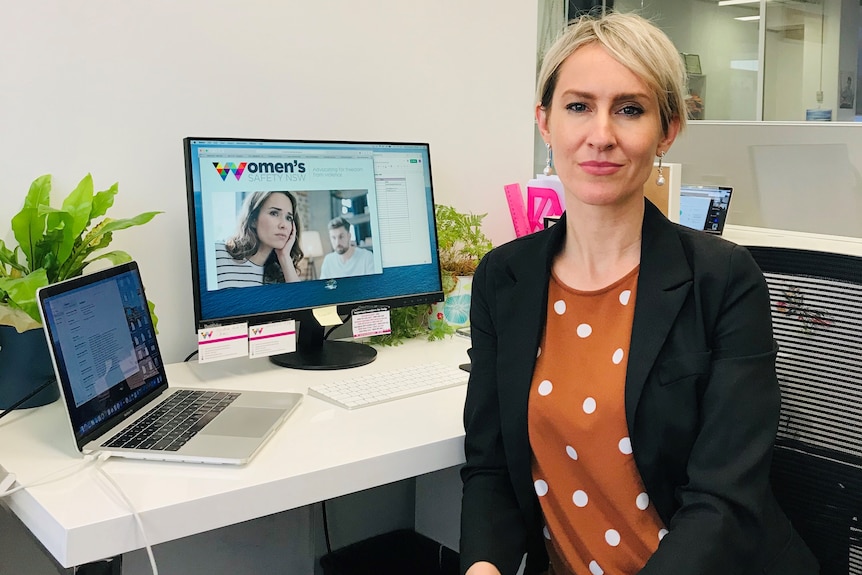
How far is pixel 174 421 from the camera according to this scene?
125 centimetres

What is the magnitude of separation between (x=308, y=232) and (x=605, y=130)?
69 centimetres

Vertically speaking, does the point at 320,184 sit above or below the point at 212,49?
below

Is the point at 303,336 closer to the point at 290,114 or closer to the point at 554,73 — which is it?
the point at 290,114

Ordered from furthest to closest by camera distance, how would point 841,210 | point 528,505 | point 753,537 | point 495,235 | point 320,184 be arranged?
point 841,210
point 495,235
point 320,184
point 528,505
point 753,537

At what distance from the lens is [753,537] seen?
107cm

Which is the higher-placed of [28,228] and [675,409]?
[28,228]

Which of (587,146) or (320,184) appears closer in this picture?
(587,146)

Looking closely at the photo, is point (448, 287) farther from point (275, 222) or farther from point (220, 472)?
point (220, 472)

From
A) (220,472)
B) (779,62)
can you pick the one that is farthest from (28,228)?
(779,62)

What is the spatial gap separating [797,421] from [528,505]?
1.39ft

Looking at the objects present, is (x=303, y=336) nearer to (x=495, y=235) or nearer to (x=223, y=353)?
(x=223, y=353)

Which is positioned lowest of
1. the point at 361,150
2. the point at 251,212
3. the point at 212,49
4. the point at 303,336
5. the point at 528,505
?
the point at 528,505

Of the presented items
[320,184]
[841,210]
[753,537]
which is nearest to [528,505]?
[753,537]

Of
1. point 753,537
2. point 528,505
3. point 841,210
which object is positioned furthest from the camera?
point 841,210
